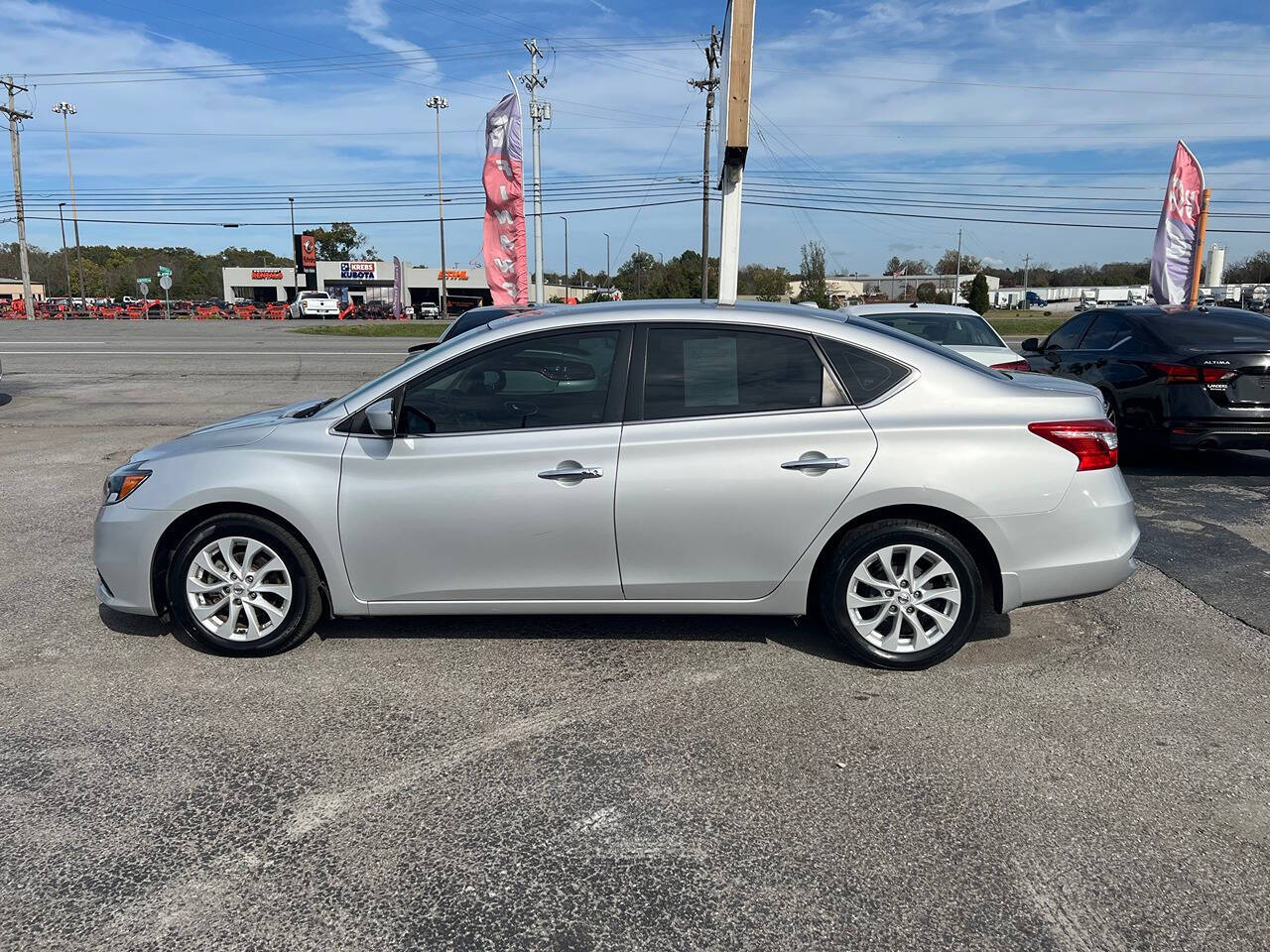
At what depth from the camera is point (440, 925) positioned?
2592mm

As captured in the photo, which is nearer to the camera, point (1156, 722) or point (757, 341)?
point (1156, 722)

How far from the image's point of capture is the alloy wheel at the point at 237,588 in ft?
14.3

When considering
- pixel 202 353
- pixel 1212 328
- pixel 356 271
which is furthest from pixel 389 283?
pixel 1212 328

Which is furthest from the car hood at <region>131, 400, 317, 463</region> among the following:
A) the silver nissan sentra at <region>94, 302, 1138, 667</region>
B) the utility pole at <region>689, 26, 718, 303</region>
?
the utility pole at <region>689, 26, 718, 303</region>

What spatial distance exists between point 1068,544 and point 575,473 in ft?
7.34

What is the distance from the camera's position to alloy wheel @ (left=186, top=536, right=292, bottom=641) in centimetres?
437

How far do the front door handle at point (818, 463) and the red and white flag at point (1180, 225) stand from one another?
1993 centimetres

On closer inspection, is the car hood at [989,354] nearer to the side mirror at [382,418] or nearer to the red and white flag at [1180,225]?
the side mirror at [382,418]

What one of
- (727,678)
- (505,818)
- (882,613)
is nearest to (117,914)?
(505,818)

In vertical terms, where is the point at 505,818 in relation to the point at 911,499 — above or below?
below

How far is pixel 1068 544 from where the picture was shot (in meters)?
4.19

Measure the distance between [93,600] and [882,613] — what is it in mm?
4328

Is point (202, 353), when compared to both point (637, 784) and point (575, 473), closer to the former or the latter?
point (575, 473)

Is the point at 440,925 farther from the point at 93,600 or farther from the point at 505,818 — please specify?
the point at 93,600
